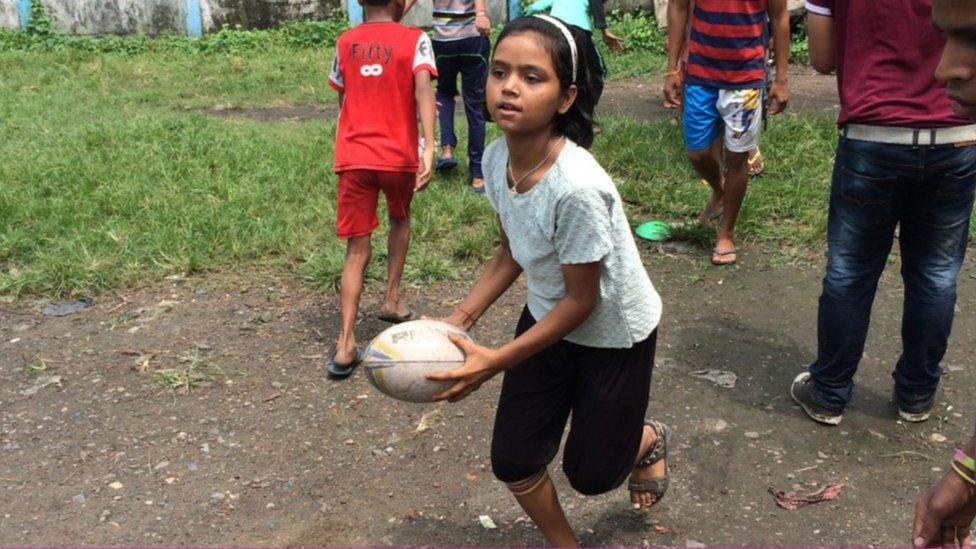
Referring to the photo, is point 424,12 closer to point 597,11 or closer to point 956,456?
point 597,11

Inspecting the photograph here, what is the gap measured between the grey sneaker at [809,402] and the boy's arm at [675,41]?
2042 millimetres

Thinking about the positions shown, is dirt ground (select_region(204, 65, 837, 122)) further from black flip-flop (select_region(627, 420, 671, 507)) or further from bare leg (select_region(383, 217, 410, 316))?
black flip-flop (select_region(627, 420, 671, 507))

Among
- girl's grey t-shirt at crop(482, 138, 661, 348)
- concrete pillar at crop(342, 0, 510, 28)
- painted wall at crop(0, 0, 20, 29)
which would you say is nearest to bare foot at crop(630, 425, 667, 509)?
girl's grey t-shirt at crop(482, 138, 661, 348)

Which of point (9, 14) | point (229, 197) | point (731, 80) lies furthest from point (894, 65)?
point (9, 14)

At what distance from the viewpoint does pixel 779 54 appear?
4984 mm

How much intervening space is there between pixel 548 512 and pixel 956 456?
1.17m

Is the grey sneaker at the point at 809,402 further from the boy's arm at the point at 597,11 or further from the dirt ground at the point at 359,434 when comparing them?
the boy's arm at the point at 597,11

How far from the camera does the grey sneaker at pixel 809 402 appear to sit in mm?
3750

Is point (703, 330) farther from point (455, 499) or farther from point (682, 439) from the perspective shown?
point (455, 499)

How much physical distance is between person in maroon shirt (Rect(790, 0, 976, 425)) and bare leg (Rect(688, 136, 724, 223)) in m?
1.47

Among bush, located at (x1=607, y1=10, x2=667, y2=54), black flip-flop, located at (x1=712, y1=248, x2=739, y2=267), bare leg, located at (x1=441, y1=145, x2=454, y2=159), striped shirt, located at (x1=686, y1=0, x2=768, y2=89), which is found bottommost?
black flip-flop, located at (x1=712, y1=248, x2=739, y2=267)

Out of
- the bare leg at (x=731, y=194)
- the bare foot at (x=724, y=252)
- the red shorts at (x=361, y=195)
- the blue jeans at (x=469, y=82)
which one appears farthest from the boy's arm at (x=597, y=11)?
the red shorts at (x=361, y=195)

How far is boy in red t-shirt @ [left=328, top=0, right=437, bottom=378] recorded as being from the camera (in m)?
4.23

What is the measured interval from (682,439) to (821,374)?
A: 1.95 feet
